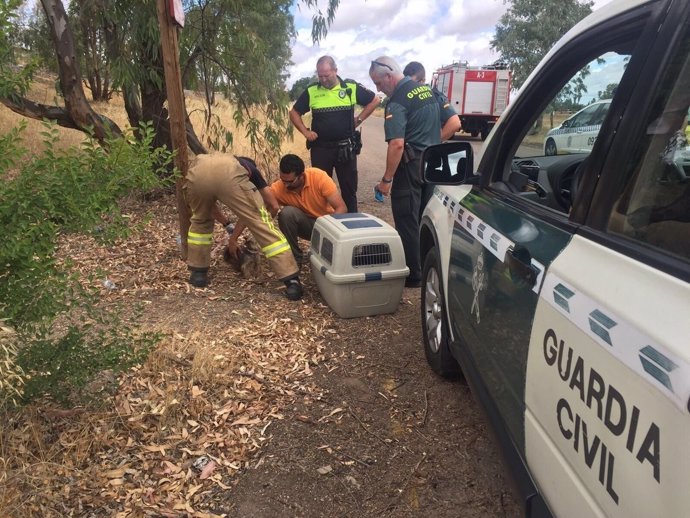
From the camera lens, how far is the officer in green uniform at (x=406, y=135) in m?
4.64

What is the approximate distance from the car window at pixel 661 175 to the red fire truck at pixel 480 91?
73.5ft

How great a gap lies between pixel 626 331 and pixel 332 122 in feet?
16.3

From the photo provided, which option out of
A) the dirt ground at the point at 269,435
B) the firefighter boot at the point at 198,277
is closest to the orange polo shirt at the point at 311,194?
the firefighter boot at the point at 198,277

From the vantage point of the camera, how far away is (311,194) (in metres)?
5.05

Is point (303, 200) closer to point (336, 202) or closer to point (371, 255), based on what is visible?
point (336, 202)

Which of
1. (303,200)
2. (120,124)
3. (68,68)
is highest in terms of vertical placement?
(68,68)

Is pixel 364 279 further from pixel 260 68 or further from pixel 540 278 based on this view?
pixel 260 68

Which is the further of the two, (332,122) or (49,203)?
(332,122)

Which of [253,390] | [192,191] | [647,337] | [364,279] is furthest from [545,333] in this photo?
[192,191]

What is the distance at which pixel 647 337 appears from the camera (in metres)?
1.09

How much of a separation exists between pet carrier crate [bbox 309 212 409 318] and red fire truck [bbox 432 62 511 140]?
1987 cm

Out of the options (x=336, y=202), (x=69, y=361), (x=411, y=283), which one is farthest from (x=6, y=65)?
(x=411, y=283)

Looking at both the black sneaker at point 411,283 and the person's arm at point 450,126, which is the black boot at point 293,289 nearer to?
the black sneaker at point 411,283

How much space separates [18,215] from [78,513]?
124 cm
